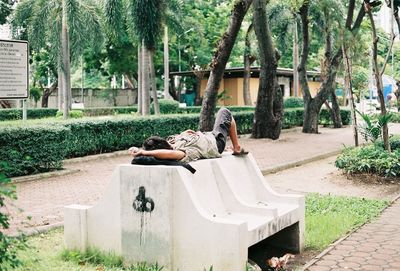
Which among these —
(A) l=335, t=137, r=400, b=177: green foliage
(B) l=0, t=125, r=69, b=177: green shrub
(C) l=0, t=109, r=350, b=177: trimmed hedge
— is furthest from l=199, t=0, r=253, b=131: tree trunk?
(A) l=335, t=137, r=400, b=177: green foliage

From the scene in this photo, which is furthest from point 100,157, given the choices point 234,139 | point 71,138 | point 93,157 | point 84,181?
point 234,139

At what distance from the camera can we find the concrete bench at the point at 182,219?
4.74 m

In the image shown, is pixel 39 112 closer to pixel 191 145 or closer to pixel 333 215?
pixel 333 215

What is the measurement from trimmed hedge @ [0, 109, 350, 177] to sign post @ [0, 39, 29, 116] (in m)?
1.28

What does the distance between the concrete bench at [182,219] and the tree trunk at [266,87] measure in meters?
13.6

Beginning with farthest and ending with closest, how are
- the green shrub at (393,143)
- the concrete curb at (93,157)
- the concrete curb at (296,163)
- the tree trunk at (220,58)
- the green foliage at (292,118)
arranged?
the green foliage at (292,118) → the tree trunk at (220,58) → the concrete curb at (93,157) → the concrete curb at (296,163) → the green shrub at (393,143)

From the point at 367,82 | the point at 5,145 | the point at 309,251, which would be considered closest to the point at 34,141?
the point at 5,145

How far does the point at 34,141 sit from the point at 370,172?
23.0 ft

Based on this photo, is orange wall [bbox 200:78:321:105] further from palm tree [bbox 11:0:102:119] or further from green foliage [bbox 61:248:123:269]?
green foliage [bbox 61:248:123:269]

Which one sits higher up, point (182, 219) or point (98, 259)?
point (182, 219)

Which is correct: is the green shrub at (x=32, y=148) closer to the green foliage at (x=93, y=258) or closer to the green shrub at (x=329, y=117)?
the green foliage at (x=93, y=258)

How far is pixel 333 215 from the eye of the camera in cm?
739

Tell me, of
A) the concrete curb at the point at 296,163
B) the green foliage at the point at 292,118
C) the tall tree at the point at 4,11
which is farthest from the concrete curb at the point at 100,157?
the tall tree at the point at 4,11

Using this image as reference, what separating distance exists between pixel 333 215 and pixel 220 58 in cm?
1044
